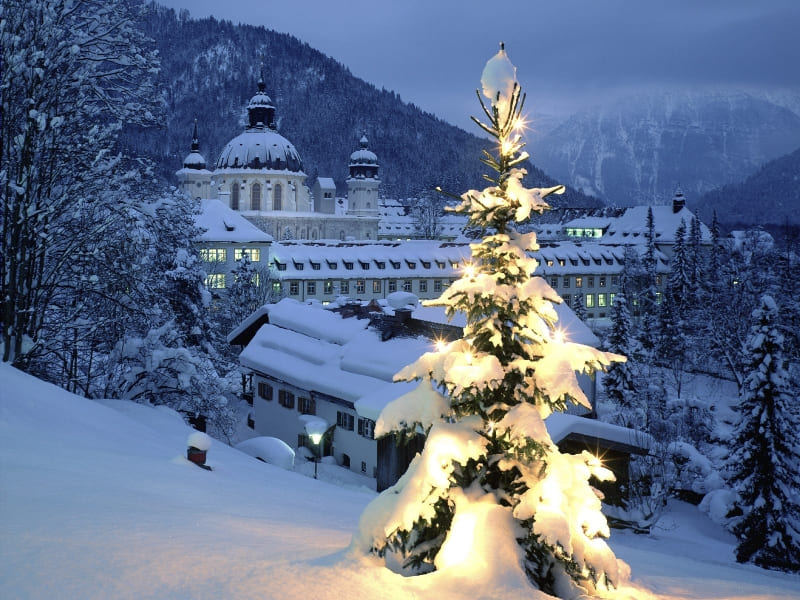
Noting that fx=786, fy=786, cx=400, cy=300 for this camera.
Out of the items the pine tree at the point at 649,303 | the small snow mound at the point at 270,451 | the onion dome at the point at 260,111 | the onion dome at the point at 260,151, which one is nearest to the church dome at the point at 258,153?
the onion dome at the point at 260,151

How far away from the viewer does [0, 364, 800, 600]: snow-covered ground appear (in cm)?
657

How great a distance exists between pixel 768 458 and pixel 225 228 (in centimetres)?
5866

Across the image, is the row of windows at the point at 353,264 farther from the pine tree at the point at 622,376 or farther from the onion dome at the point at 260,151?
the onion dome at the point at 260,151

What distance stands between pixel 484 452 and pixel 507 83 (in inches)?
149

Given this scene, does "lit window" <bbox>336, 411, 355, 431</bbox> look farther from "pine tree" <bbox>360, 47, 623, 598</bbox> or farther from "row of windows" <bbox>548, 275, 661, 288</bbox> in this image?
"row of windows" <bbox>548, 275, 661, 288</bbox>

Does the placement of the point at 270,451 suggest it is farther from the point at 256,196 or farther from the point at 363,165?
the point at 363,165

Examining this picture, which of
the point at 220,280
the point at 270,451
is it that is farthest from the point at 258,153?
the point at 270,451

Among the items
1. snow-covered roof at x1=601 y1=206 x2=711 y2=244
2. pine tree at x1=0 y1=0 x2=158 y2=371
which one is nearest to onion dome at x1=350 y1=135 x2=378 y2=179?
snow-covered roof at x1=601 y1=206 x2=711 y2=244

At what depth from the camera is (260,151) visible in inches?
5084

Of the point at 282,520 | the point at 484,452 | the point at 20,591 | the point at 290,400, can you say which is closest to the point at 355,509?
the point at 282,520

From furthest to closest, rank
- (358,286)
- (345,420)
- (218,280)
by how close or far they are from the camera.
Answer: (358,286) < (218,280) < (345,420)

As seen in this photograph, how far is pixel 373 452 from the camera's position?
1155 inches

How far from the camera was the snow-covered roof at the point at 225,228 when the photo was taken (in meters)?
73.8

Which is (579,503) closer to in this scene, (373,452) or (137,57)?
(137,57)
